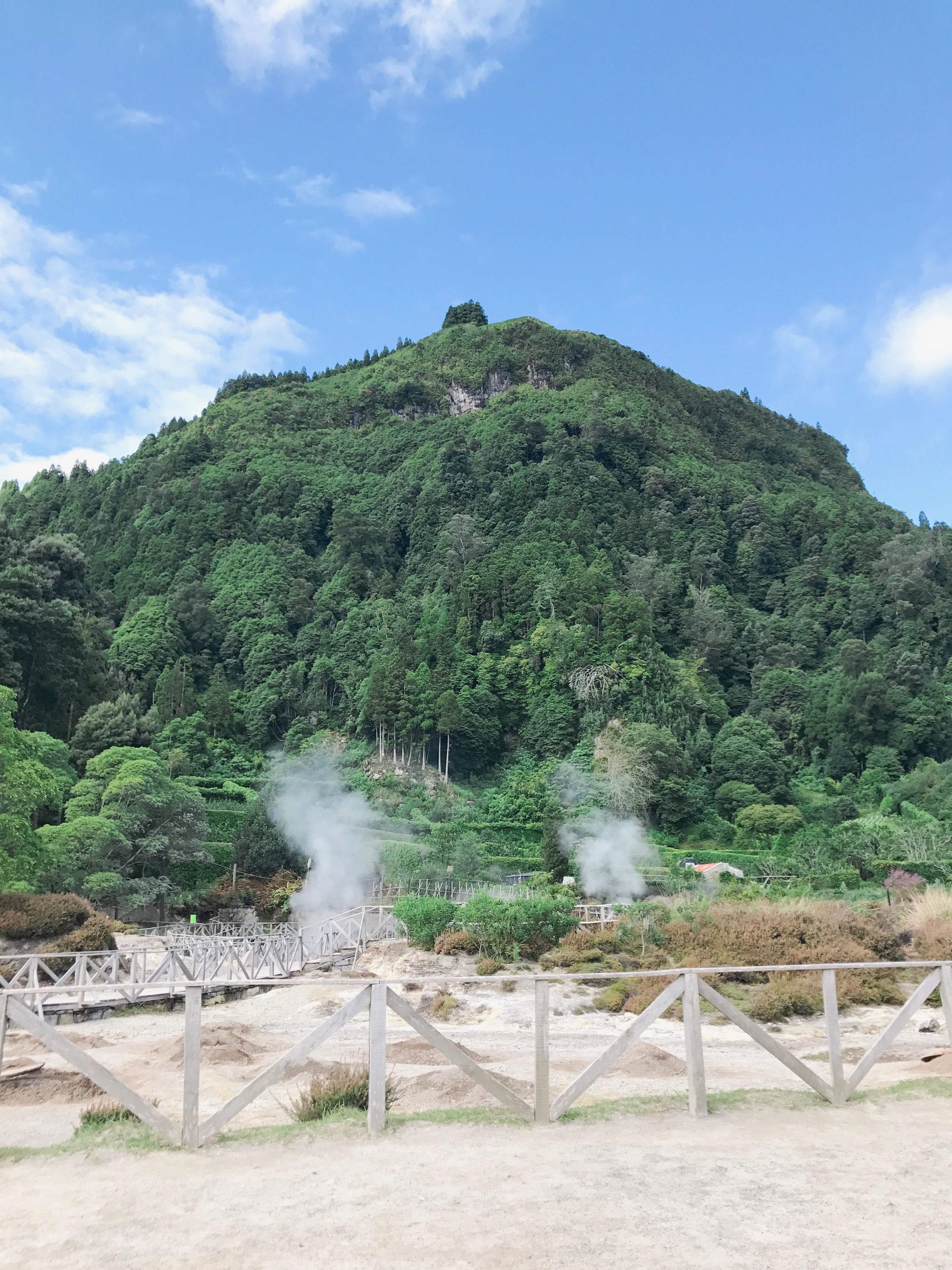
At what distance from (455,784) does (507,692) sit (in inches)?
389

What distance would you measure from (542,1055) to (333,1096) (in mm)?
1643

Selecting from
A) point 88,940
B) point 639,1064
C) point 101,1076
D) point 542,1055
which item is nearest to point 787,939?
point 639,1064

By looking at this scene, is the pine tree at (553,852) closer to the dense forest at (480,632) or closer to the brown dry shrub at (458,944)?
the dense forest at (480,632)

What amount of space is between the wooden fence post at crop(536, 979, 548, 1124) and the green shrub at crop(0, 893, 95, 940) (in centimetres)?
1920

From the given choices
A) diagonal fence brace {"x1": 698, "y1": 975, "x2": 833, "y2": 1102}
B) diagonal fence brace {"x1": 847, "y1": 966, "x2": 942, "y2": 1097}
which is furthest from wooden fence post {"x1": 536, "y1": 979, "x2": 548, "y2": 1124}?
diagonal fence brace {"x1": 847, "y1": 966, "x2": 942, "y2": 1097}

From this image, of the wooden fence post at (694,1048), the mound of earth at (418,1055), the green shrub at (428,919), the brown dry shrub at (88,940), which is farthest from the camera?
the green shrub at (428,919)

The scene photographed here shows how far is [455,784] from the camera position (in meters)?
71.3

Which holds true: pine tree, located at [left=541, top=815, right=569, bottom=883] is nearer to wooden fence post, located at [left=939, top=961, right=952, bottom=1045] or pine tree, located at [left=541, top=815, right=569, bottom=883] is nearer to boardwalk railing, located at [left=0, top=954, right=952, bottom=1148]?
wooden fence post, located at [left=939, top=961, right=952, bottom=1045]

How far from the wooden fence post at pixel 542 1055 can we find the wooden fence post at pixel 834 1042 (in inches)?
85.4

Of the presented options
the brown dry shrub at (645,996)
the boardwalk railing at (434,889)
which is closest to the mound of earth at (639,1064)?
the brown dry shrub at (645,996)

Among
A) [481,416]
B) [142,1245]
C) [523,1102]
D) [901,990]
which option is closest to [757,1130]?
[523,1102]

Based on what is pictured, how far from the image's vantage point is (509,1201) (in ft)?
15.3

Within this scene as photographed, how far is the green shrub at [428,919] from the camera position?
24891mm

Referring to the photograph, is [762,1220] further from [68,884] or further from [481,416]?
[481,416]
